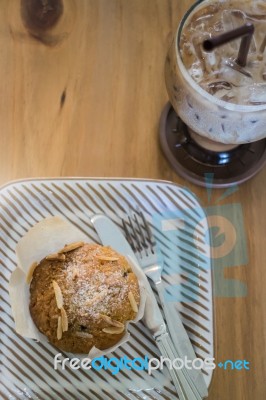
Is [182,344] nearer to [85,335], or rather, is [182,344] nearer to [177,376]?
[177,376]

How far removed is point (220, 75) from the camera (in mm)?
804

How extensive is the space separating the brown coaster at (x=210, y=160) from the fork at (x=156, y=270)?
0.43ft

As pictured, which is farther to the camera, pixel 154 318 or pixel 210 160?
pixel 210 160

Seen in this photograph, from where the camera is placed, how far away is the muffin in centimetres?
83

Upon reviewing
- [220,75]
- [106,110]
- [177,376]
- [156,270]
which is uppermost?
[220,75]

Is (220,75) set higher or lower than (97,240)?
higher

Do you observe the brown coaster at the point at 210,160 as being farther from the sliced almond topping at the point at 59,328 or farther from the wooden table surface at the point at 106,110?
the sliced almond topping at the point at 59,328

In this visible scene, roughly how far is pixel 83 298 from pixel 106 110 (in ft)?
1.27

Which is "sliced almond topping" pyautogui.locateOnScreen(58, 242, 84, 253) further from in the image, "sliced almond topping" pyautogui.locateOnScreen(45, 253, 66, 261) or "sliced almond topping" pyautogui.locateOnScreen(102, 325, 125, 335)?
"sliced almond topping" pyautogui.locateOnScreen(102, 325, 125, 335)

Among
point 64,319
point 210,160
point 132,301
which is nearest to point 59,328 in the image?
point 64,319

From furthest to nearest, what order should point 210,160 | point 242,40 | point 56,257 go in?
point 210,160
point 56,257
point 242,40

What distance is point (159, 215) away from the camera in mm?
954

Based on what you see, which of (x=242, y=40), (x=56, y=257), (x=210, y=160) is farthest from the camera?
(x=210, y=160)

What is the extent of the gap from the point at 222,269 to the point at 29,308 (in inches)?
13.5
